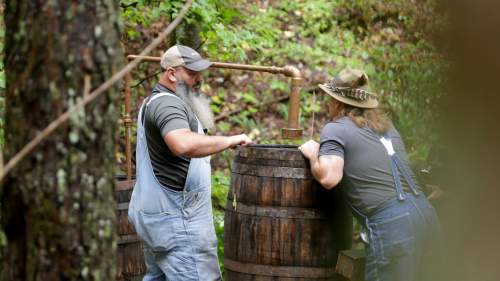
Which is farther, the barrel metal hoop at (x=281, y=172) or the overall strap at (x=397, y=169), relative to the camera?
the barrel metal hoop at (x=281, y=172)

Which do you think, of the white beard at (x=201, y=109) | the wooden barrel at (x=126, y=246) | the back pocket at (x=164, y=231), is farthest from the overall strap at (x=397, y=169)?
the wooden barrel at (x=126, y=246)

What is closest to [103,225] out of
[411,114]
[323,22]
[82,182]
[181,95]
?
[82,182]

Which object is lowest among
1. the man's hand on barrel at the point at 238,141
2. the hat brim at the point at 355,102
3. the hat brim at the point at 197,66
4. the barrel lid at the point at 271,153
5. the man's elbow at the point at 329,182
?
the man's elbow at the point at 329,182

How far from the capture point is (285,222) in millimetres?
5090

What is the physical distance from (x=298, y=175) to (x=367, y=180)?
0.46 m

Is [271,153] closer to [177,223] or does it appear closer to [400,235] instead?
[177,223]

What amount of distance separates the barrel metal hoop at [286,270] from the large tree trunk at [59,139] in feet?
8.22

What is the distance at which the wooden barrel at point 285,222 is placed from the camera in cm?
509

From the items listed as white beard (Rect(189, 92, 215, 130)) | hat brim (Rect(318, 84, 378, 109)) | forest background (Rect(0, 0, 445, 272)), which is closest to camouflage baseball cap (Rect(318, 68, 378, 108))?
hat brim (Rect(318, 84, 378, 109))

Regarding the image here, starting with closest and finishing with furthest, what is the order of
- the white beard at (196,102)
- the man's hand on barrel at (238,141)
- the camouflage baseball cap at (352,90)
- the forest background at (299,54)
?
the man's hand on barrel at (238,141), the white beard at (196,102), the camouflage baseball cap at (352,90), the forest background at (299,54)

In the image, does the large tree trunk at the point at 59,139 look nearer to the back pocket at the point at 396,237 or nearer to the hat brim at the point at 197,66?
the hat brim at the point at 197,66

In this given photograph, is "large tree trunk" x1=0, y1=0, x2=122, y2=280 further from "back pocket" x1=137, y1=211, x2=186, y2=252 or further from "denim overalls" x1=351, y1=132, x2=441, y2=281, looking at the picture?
"denim overalls" x1=351, y1=132, x2=441, y2=281

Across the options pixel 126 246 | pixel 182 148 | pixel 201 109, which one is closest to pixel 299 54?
pixel 126 246

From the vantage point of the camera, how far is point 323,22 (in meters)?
11.9
